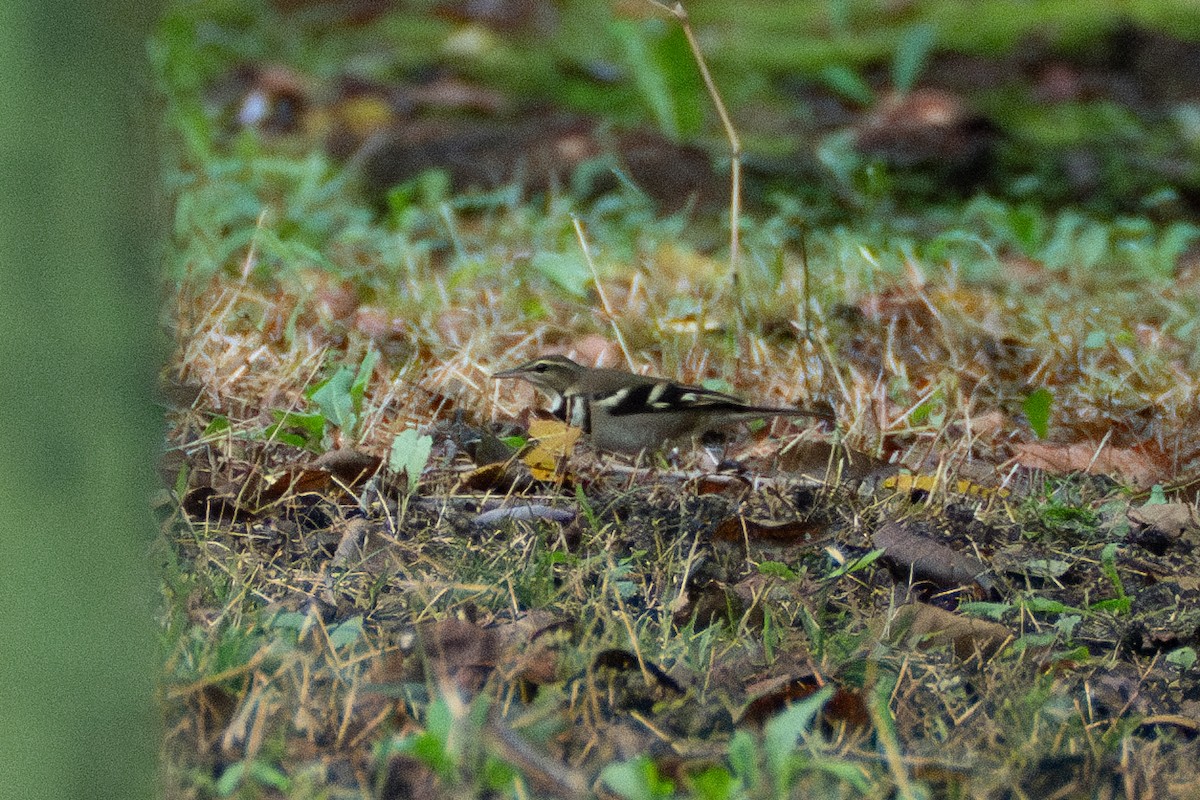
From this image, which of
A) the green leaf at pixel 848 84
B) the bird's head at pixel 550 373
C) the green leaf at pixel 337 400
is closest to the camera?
the green leaf at pixel 337 400

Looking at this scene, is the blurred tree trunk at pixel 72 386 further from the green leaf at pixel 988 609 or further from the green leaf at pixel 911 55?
the green leaf at pixel 911 55

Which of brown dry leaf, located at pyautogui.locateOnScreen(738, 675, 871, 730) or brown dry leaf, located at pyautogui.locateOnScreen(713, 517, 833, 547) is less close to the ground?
brown dry leaf, located at pyautogui.locateOnScreen(738, 675, 871, 730)

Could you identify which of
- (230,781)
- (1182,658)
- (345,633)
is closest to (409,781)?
(230,781)

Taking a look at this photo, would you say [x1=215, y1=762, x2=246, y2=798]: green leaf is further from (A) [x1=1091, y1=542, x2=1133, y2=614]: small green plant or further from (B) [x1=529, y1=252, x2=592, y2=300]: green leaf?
(B) [x1=529, y1=252, x2=592, y2=300]: green leaf

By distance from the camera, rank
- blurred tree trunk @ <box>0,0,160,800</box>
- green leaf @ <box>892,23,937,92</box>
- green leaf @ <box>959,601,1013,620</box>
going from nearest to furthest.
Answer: blurred tree trunk @ <box>0,0,160,800</box> → green leaf @ <box>959,601,1013,620</box> → green leaf @ <box>892,23,937,92</box>

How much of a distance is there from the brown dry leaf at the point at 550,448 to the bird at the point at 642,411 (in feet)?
0.21

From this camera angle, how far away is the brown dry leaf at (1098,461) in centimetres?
362

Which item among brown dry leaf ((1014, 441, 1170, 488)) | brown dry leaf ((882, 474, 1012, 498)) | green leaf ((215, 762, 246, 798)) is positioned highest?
green leaf ((215, 762, 246, 798))

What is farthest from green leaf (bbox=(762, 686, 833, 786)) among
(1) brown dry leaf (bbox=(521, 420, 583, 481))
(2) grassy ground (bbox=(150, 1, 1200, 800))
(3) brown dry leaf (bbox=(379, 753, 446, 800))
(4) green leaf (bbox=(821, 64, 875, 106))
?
(4) green leaf (bbox=(821, 64, 875, 106))

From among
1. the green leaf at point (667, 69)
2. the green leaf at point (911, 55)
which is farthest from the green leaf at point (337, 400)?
the green leaf at point (911, 55)

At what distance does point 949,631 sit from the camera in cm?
264

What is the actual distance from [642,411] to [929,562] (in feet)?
3.22

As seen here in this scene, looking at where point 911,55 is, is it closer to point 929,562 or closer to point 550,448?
point 550,448

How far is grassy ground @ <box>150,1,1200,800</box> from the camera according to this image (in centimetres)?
209
